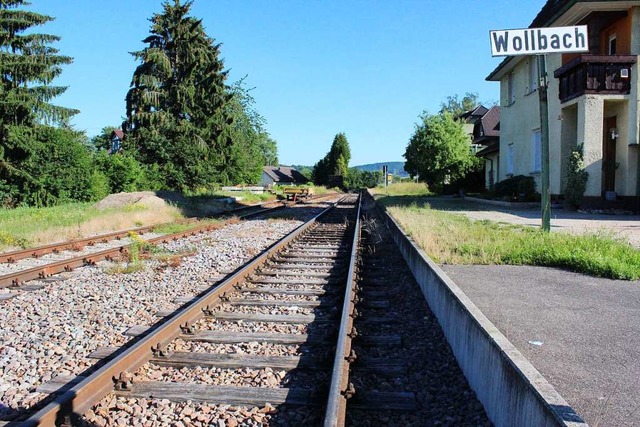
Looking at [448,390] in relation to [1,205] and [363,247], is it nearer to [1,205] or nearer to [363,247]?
[363,247]

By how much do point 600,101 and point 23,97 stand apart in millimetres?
24403

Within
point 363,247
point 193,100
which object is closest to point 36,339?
point 363,247

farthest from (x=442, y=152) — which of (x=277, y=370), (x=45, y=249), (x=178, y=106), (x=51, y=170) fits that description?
(x=277, y=370)

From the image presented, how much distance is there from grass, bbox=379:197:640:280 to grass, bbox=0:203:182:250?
9.17 m

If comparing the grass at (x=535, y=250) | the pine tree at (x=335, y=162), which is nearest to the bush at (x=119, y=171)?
the grass at (x=535, y=250)

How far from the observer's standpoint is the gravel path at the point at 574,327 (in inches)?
132

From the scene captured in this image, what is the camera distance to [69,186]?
24.4 metres

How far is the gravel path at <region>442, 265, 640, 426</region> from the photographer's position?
3.36 metres

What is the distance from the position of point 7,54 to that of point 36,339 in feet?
78.9

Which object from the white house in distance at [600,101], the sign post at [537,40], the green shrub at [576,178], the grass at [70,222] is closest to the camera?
the sign post at [537,40]

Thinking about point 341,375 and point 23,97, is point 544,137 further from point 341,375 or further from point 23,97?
point 23,97

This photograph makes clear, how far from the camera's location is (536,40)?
31.5ft

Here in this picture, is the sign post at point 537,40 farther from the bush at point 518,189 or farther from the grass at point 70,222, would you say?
the bush at point 518,189

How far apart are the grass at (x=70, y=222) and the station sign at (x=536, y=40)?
1122cm
